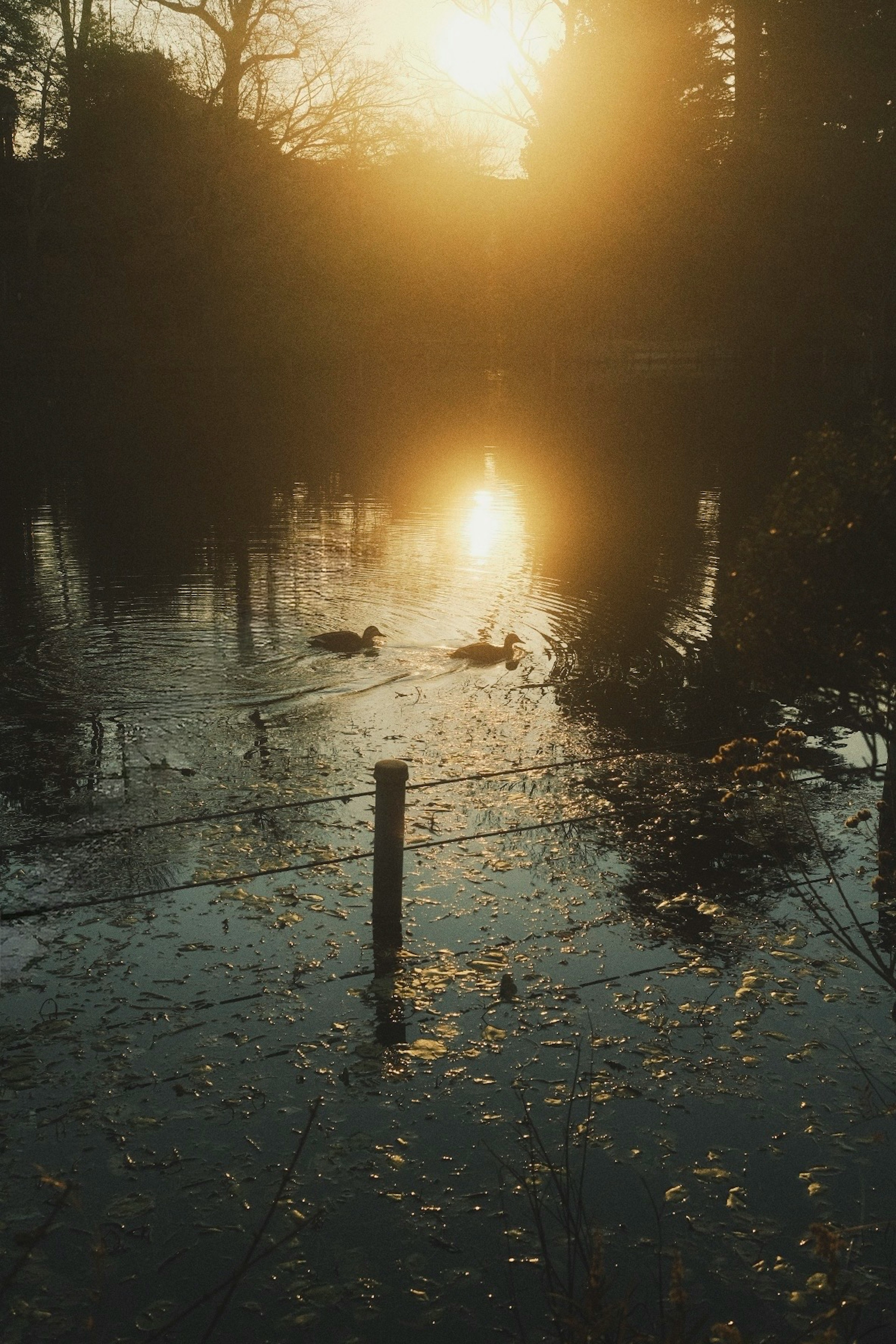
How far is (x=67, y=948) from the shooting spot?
826 centimetres

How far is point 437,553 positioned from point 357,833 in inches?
583

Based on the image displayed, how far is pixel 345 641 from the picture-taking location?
1667cm

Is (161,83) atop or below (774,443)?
atop

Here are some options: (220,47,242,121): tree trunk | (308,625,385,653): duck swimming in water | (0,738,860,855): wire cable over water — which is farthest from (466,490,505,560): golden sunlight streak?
(220,47,242,121): tree trunk

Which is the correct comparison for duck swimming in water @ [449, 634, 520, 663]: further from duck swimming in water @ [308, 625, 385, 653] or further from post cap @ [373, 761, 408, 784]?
post cap @ [373, 761, 408, 784]

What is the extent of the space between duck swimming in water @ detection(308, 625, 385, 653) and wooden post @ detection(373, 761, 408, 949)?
8312 mm

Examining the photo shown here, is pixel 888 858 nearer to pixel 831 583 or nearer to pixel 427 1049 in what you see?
pixel 831 583

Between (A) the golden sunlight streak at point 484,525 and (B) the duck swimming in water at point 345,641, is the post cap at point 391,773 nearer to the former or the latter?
(B) the duck swimming in water at point 345,641

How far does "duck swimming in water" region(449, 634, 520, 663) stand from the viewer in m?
16.4

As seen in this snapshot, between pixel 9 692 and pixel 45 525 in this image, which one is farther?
pixel 45 525

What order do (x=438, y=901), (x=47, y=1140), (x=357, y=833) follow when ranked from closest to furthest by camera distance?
(x=47, y=1140)
(x=438, y=901)
(x=357, y=833)

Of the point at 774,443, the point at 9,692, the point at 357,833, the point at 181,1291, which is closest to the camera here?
the point at 181,1291

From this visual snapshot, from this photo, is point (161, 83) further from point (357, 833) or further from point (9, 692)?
point (357, 833)

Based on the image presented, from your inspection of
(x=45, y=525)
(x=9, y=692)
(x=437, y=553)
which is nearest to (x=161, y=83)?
(x=45, y=525)
